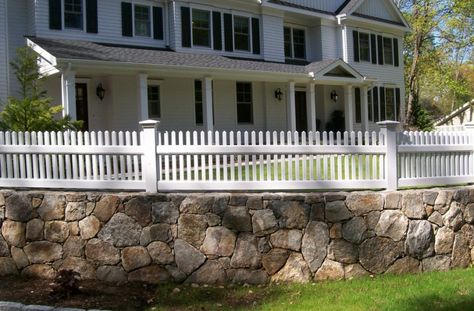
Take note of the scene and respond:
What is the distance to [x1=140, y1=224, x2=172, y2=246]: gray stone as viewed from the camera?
6.00 metres

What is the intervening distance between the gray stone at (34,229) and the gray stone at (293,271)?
2764 mm

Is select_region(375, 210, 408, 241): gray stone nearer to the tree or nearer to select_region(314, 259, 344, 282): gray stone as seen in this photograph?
select_region(314, 259, 344, 282): gray stone

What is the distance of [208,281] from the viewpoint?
594 centimetres

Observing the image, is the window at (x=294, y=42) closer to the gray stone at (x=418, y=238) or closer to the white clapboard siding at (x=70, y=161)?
the white clapboard siding at (x=70, y=161)

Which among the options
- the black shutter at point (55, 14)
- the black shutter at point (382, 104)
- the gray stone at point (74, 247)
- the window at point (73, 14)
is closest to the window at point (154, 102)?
the window at point (73, 14)

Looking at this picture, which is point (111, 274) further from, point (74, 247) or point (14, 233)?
point (14, 233)

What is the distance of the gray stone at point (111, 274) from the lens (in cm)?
605

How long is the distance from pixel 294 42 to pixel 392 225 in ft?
57.5

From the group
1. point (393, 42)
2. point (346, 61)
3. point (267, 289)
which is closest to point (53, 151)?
point (267, 289)

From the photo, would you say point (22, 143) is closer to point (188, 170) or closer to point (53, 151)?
point (53, 151)

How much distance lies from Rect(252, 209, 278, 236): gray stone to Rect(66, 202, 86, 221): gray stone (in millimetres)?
1973


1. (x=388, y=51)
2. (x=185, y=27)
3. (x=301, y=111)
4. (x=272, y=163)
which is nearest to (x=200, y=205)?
(x=272, y=163)

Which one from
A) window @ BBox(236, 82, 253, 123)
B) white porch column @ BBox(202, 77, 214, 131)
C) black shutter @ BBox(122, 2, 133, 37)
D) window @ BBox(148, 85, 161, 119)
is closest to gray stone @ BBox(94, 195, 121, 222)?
white porch column @ BBox(202, 77, 214, 131)

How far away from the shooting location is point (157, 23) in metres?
17.8
